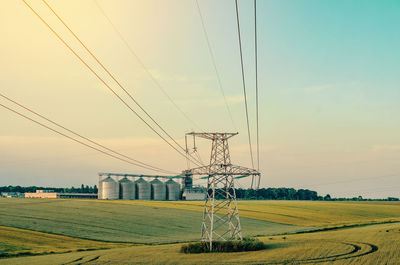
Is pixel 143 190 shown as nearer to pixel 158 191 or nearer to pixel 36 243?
pixel 158 191

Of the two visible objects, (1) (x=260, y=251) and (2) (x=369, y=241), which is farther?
(2) (x=369, y=241)

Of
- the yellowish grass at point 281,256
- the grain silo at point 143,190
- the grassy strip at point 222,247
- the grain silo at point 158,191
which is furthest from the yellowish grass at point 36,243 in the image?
the grain silo at point 158,191

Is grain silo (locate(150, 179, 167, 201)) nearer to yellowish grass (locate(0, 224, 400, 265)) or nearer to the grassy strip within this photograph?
yellowish grass (locate(0, 224, 400, 265))

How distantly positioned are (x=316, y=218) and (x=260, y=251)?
2473 inches

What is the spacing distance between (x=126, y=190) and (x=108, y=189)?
7.42 m

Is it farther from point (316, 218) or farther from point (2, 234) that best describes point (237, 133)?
point (316, 218)

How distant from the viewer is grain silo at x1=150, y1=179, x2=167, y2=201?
174950 mm

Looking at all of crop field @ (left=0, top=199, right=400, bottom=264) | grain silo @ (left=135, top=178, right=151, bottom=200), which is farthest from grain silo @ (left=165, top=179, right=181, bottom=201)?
crop field @ (left=0, top=199, right=400, bottom=264)

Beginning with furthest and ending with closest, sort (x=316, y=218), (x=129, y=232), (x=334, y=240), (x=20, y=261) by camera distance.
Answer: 1. (x=316, y=218)
2. (x=129, y=232)
3. (x=334, y=240)
4. (x=20, y=261)

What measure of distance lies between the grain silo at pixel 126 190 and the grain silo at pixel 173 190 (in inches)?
678

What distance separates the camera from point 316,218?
100 meters

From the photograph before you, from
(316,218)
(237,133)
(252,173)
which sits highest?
(237,133)

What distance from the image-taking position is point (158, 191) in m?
176

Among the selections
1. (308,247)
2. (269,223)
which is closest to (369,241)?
(308,247)
